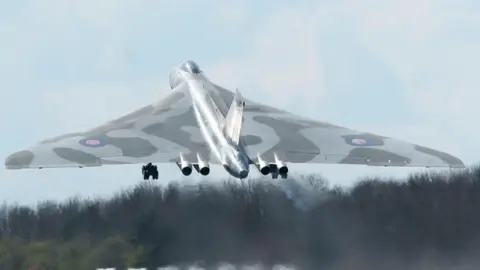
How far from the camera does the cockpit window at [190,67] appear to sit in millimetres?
38500

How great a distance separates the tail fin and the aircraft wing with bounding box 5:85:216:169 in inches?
35.3

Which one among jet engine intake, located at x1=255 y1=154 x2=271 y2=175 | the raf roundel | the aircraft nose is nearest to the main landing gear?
the aircraft nose

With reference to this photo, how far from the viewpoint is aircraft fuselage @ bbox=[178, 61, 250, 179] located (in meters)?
28.9

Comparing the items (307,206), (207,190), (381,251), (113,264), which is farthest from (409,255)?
(113,264)

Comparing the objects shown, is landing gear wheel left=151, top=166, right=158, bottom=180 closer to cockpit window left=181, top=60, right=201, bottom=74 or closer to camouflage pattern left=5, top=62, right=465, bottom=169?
camouflage pattern left=5, top=62, right=465, bottom=169

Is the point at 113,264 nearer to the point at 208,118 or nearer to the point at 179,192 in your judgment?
the point at 179,192

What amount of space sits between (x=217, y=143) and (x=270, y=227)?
2571 mm

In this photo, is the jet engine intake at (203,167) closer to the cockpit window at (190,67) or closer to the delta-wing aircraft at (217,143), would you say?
the delta-wing aircraft at (217,143)

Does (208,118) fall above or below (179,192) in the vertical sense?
above

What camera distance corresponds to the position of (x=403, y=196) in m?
31.3

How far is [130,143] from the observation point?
109 ft

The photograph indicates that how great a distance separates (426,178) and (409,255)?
3527 millimetres

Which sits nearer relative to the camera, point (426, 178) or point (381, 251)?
point (381, 251)

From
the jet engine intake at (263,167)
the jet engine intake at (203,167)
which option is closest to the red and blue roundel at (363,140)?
the jet engine intake at (263,167)
